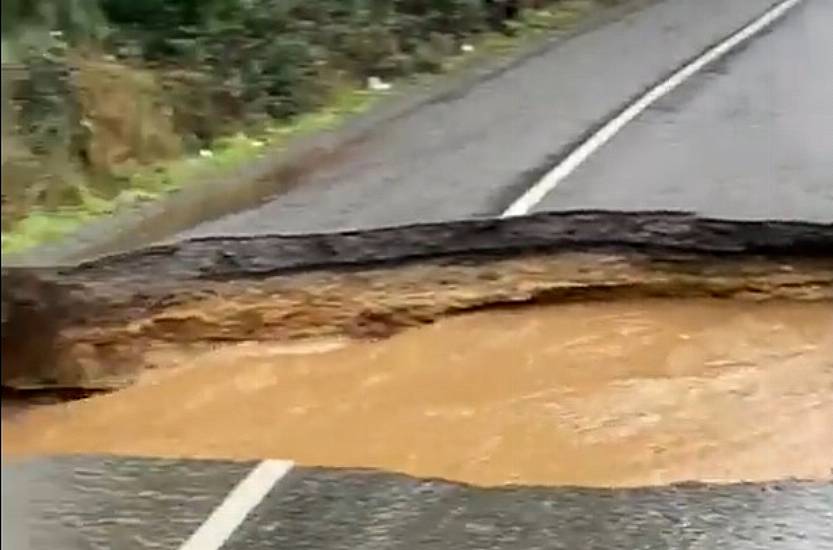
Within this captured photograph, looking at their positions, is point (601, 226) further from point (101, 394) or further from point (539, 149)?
point (101, 394)

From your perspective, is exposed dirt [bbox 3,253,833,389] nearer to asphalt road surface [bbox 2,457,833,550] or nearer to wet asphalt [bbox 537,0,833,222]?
wet asphalt [bbox 537,0,833,222]

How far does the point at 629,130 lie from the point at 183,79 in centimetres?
36

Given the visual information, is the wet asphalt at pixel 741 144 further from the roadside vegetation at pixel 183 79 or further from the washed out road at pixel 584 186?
the roadside vegetation at pixel 183 79

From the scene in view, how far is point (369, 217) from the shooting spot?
2.84ft

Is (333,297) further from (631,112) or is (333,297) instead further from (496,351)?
(631,112)

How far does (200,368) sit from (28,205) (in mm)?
242

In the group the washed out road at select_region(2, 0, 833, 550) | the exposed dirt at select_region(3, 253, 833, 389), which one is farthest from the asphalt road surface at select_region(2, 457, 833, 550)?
the exposed dirt at select_region(3, 253, 833, 389)

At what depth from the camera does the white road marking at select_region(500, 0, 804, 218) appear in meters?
0.92

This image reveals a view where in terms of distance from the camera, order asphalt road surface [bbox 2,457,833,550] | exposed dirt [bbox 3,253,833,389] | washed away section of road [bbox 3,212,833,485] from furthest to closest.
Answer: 1. asphalt road surface [bbox 2,457,833,550]
2. washed away section of road [bbox 3,212,833,485]
3. exposed dirt [bbox 3,253,833,389]

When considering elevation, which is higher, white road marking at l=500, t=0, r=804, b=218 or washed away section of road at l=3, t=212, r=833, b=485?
white road marking at l=500, t=0, r=804, b=218

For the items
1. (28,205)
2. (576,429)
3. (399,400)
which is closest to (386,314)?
(399,400)

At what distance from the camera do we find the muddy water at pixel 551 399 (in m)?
0.81

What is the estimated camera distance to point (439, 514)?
37.8 inches

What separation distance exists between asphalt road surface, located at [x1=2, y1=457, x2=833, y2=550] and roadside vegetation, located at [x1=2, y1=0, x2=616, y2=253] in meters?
0.24
